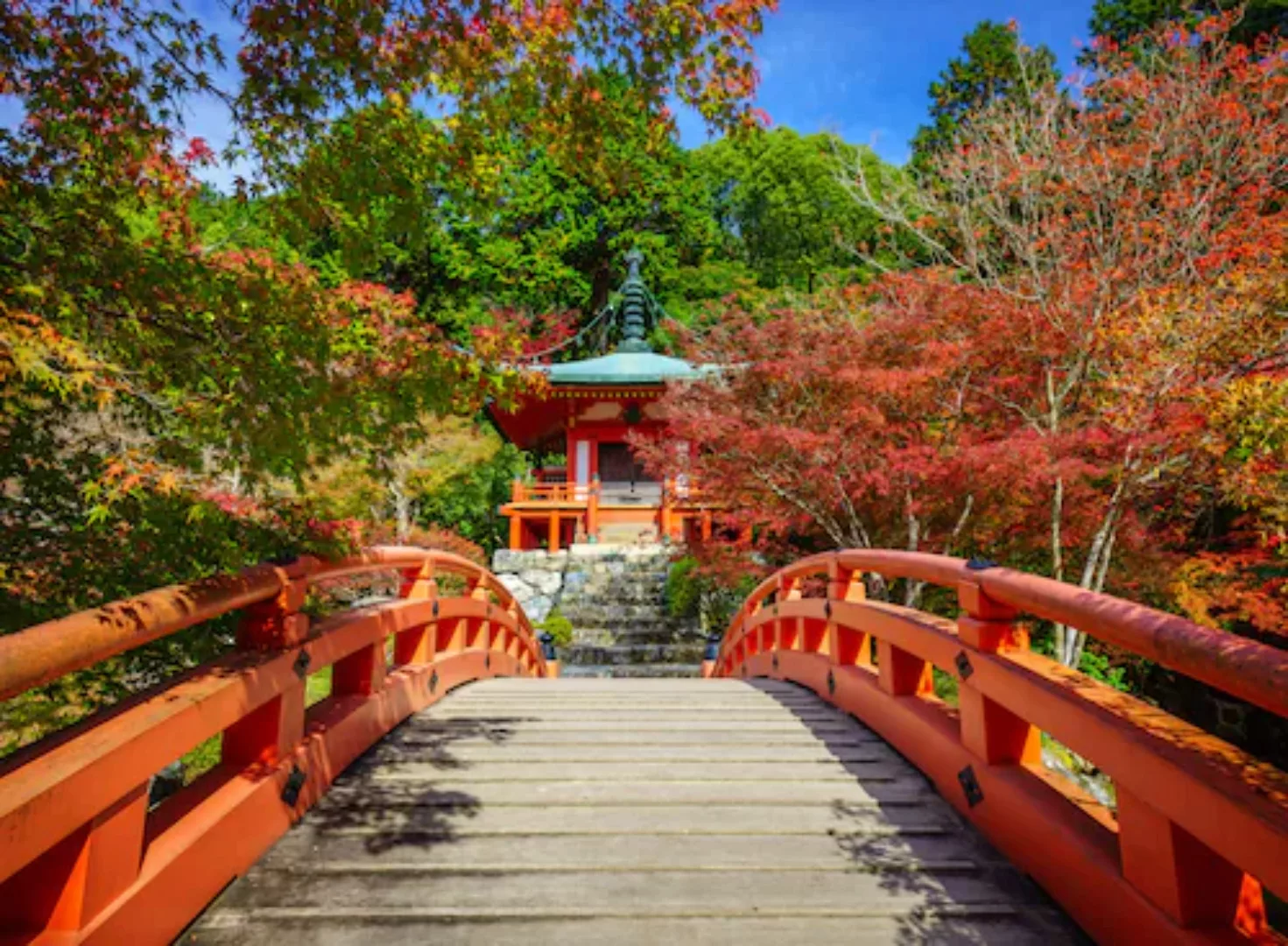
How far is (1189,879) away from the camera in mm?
1521

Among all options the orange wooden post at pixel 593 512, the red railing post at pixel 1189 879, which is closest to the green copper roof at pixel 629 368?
the orange wooden post at pixel 593 512

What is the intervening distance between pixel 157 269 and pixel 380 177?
90 cm

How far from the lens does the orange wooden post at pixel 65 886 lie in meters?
1.38

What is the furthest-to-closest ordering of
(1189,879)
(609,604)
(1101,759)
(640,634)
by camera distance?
(609,604)
(640,634)
(1101,759)
(1189,879)

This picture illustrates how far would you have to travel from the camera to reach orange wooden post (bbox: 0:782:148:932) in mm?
1376

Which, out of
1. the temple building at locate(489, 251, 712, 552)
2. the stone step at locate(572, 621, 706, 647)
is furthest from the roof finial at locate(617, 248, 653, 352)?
the stone step at locate(572, 621, 706, 647)

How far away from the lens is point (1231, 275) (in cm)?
499

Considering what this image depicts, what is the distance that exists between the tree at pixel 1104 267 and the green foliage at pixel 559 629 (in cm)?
684

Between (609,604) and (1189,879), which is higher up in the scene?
(1189,879)

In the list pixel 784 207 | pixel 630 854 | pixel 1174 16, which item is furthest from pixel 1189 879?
pixel 784 207

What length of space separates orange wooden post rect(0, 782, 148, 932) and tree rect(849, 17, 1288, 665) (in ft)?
20.1

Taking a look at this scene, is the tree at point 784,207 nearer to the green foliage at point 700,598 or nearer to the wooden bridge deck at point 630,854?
the green foliage at point 700,598

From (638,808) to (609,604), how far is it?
9883 millimetres

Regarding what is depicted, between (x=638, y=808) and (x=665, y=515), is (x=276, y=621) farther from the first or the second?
(x=665, y=515)
